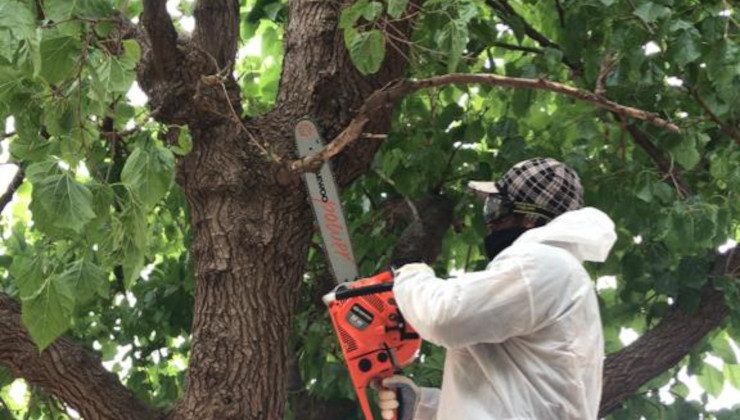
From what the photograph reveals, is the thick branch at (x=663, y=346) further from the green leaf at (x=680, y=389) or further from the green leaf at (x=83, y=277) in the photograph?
the green leaf at (x=83, y=277)

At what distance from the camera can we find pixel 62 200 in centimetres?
237

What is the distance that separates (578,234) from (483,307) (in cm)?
30

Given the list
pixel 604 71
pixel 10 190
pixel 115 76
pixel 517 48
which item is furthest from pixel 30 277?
pixel 517 48

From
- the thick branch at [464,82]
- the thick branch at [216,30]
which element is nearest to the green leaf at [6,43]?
the thick branch at [464,82]

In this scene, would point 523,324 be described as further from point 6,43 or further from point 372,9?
point 6,43

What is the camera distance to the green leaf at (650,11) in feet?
11.8

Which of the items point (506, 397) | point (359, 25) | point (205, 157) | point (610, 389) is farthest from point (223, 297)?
point (610, 389)

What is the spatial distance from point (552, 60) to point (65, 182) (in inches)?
86.7

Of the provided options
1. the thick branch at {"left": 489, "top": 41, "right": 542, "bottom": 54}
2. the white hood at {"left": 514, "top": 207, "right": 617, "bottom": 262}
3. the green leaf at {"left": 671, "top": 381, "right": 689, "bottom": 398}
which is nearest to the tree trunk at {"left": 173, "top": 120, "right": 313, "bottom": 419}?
the white hood at {"left": 514, "top": 207, "right": 617, "bottom": 262}

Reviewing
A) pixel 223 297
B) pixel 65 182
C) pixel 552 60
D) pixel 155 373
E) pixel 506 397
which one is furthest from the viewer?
pixel 155 373

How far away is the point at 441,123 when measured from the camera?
4.66 m

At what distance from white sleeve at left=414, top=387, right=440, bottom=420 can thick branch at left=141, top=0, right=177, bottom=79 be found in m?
1.22

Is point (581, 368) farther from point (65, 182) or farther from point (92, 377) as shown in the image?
point (92, 377)

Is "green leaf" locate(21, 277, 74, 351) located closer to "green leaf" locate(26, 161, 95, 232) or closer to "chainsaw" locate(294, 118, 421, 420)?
"green leaf" locate(26, 161, 95, 232)
